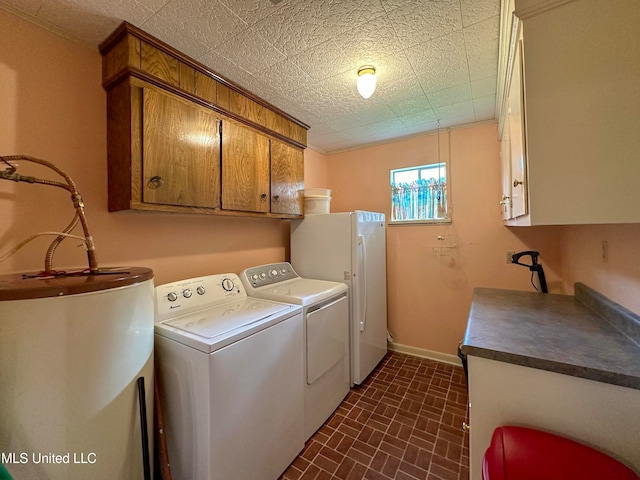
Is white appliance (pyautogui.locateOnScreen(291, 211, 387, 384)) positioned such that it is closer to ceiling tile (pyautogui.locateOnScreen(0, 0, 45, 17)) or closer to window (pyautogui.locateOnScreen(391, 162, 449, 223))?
window (pyautogui.locateOnScreen(391, 162, 449, 223))

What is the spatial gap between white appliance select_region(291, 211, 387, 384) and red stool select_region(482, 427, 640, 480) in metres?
1.48

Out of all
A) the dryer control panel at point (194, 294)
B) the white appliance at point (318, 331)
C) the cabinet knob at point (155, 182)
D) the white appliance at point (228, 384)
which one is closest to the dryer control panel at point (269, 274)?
the white appliance at point (318, 331)

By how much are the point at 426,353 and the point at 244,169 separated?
266 cm

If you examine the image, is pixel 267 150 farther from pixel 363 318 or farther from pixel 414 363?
pixel 414 363

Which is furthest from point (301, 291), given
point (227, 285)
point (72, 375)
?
point (72, 375)

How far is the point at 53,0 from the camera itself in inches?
45.6

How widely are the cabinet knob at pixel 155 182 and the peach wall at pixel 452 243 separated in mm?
2320

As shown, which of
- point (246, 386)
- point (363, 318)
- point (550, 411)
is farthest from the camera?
point (363, 318)

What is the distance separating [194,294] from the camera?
167 cm

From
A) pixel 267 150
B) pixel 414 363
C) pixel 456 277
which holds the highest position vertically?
pixel 267 150

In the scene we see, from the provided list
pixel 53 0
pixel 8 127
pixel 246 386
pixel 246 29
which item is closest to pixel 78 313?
pixel 246 386

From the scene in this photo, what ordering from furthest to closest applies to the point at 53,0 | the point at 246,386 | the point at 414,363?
the point at 414,363 → the point at 246,386 → the point at 53,0

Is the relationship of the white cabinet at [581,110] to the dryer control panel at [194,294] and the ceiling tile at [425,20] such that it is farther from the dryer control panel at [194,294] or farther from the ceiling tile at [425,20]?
the dryer control panel at [194,294]

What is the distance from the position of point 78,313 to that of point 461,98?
2.76m
